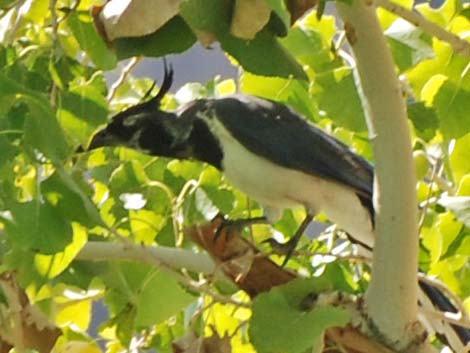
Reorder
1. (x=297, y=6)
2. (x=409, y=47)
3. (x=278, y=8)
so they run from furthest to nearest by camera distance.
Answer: (x=409, y=47)
(x=297, y=6)
(x=278, y=8)

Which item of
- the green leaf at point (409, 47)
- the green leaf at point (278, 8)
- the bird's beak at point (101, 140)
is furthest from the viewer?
the bird's beak at point (101, 140)

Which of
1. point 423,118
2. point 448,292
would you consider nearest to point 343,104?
point 423,118

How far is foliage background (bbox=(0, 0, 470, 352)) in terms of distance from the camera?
733 millimetres

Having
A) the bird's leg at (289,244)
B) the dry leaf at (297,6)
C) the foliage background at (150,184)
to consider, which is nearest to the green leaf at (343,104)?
the foliage background at (150,184)

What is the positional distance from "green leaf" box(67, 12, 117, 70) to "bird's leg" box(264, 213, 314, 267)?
0.61 feet

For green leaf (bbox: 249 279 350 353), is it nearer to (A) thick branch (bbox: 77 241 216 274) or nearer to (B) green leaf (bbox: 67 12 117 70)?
(A) thick branch (bbox: 77 241 216 274)

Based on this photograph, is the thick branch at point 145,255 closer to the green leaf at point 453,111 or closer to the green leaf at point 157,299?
the green leaf at point 157,299

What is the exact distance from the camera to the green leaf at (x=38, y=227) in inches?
27.9

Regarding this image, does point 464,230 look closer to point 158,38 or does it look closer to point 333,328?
point 333,328

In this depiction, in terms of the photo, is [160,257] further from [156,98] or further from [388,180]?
[156,98]

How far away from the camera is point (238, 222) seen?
37.5 inches

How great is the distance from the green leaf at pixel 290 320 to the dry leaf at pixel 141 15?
199 millimetres

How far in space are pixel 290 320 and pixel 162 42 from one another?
19 centimetres

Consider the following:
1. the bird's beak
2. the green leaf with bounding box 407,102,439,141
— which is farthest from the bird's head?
the green leaf with bounding box 407,102,439,141
